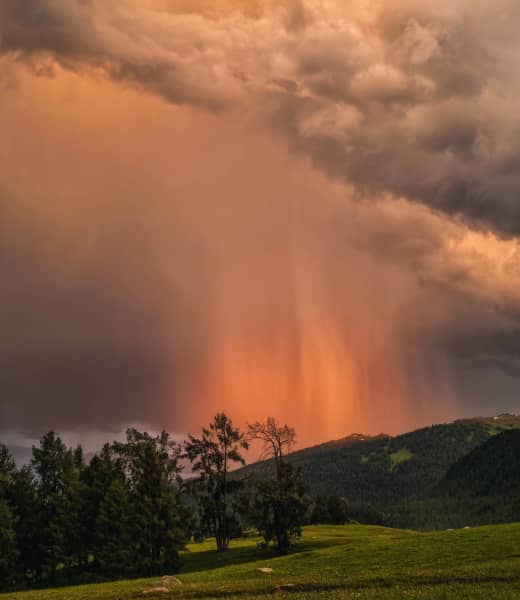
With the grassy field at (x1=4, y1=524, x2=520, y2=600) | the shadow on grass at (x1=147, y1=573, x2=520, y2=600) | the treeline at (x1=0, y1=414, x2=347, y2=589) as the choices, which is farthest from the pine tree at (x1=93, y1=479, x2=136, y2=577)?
the shadow on grass at (x1=147, y1=573, x2=520, y2=600)

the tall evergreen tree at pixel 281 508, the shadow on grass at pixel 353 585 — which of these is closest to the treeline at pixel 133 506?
the tall evergreen tree at pixel 281 508

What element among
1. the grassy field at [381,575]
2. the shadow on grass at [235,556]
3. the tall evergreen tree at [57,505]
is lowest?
the shadow on grass at [235,556]

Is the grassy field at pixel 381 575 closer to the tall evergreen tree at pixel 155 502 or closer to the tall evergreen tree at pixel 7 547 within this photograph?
the tall evergreen tree at pixel 155 502

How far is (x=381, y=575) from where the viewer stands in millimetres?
44688

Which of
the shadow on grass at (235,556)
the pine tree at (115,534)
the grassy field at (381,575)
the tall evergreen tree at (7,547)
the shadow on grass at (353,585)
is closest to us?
the grassy field at (381,575)

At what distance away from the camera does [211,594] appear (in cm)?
4238

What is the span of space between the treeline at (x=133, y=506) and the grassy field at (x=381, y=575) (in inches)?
370

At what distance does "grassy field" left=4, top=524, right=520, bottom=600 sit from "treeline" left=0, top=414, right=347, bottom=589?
9.39 m

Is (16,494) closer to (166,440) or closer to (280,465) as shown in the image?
(166,440)

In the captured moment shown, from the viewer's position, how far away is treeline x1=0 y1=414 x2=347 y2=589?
8262 centimetres

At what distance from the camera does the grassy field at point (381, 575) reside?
115 feet

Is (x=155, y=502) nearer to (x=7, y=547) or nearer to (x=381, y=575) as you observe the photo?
(x=7, y=547)

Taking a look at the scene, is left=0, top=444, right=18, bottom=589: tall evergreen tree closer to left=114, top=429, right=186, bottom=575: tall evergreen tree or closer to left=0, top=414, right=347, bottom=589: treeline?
left=0, top=414, right=347, bottom=589: treeline

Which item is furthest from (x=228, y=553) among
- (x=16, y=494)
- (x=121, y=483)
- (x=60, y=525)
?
(x=16, y=494)
